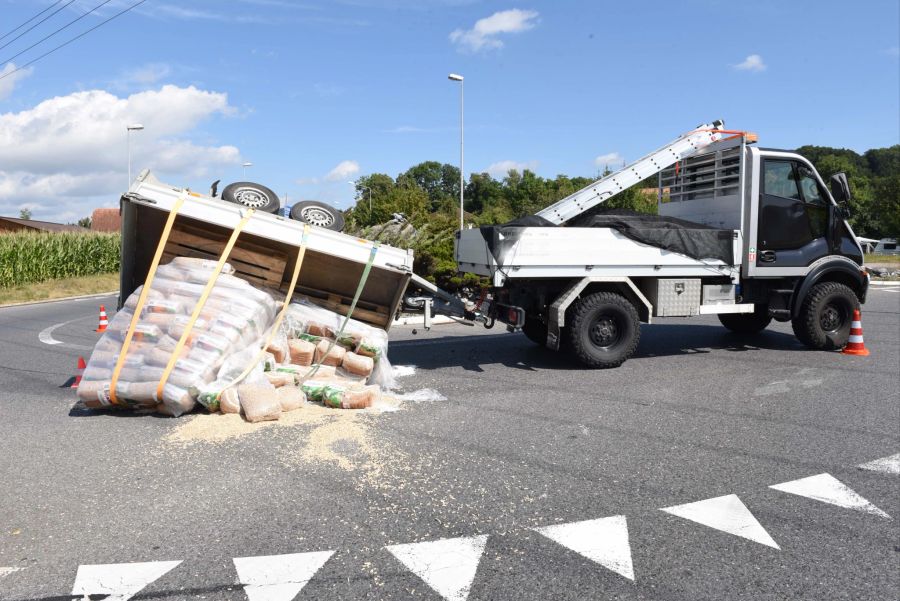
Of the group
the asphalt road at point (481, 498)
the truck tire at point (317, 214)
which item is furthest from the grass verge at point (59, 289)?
the asphalt road at point (481, 498)

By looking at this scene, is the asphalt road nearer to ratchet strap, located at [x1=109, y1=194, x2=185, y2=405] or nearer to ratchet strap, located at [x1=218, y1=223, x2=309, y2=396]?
ratchet strap, located at [x1=109, y1=194, x2=185, y2=405]

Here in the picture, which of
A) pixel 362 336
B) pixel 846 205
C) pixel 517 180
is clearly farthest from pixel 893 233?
pixel 362 336

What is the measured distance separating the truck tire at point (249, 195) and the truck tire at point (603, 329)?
12.5 ft

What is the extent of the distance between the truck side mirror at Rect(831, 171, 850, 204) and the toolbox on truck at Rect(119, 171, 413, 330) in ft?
19.1

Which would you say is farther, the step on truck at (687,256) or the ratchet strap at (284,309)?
the step on truck at (687,256)

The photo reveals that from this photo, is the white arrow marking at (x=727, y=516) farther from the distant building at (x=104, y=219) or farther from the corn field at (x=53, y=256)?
the distant building at (x=104, y=219)

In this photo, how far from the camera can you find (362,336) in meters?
7.14

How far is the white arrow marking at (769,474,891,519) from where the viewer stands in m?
4.24

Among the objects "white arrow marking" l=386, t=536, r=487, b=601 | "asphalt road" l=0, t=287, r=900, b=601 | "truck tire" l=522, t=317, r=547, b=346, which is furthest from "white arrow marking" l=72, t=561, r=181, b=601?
"truck tire" l=522, t=317, r=547, b=346

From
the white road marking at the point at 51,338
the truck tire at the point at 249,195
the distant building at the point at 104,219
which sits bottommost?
the white road marking at the point at 51,338

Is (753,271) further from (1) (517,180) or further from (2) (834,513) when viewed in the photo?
(1) (517,180)

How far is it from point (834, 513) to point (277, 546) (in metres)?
3.25

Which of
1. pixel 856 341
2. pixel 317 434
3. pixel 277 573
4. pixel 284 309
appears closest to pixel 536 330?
pixel 284 309

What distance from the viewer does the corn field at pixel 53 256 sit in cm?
2505
